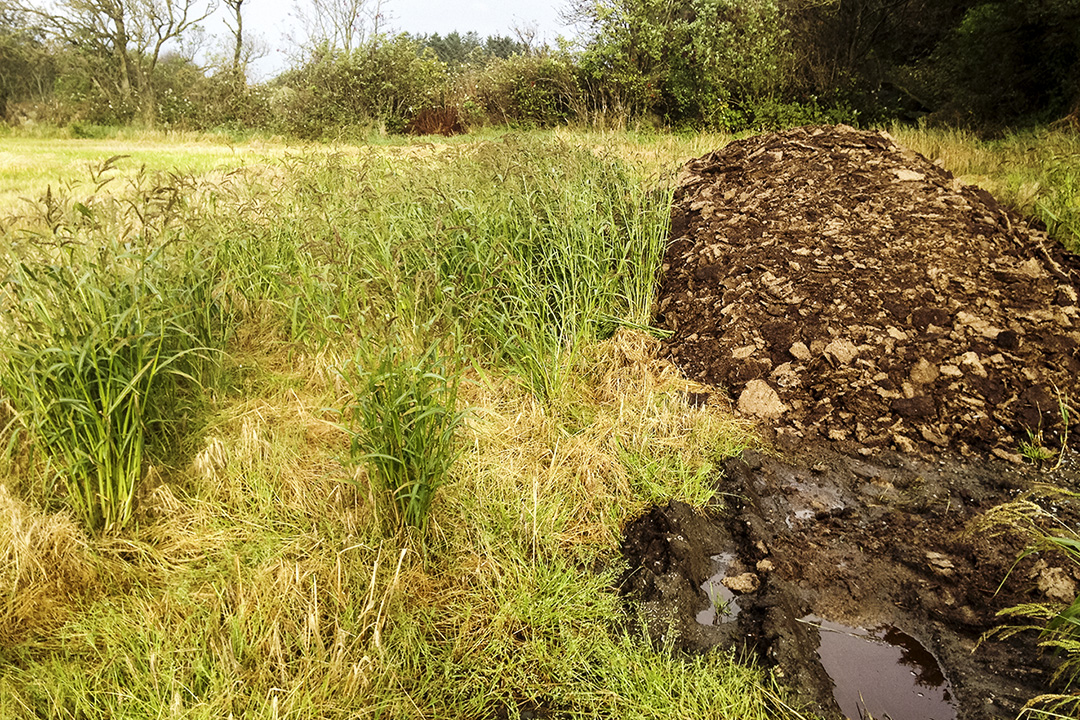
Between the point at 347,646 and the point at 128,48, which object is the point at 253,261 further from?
the point at 128,48

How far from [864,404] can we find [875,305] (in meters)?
0.74

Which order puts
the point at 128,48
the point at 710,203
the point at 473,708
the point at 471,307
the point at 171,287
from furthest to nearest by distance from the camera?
the point at 128,48 → the point at 710,203 → the point at 471,307 → the point at 171,287 → the point at 473,708

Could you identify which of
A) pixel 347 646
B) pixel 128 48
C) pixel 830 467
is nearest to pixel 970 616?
pixel 830 467

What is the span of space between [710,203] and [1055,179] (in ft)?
9.45

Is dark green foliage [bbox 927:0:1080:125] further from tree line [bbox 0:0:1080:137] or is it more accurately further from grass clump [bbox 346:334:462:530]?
grass clump [bbox 346:334:462:530]

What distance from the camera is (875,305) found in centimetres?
371

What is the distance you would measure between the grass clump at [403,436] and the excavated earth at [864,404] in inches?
34.1

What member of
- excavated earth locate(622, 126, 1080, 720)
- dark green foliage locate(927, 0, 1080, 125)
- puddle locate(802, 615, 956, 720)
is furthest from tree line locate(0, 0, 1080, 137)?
puddle locate(802, 615, 956, 720)

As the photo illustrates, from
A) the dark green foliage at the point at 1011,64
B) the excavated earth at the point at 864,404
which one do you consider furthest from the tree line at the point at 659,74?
the excavated earth at the point at 864,404

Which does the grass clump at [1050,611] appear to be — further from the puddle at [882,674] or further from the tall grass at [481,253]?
the tall grass at [481,253]

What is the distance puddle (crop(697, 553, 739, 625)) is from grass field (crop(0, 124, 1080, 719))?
22 centimetres

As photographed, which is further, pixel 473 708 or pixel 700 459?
pixel 700 459

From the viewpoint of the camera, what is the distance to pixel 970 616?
2197 mm

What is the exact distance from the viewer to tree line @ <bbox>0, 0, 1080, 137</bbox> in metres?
8.73
